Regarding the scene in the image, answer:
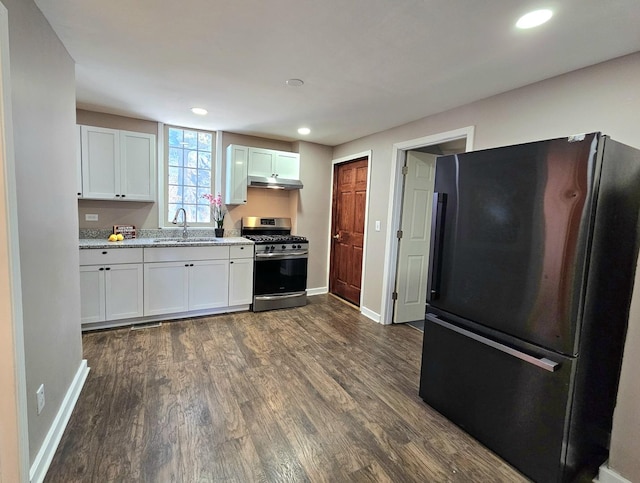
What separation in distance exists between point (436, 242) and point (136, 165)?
11.4ft

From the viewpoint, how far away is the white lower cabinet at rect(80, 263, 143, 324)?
3.13 meters

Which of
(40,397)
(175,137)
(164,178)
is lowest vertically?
(40,397)

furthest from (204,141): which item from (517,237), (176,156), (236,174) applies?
(517,237)

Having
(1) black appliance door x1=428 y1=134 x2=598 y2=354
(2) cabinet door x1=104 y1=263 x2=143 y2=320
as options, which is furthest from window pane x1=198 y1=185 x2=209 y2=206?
(1) black appliance door x1=428 y1=134 x2=598 y2=354

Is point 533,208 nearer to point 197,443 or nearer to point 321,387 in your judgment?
point 321,387

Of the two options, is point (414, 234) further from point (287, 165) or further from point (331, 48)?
point (331, 48)

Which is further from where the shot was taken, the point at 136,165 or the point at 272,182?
the point at 272,182

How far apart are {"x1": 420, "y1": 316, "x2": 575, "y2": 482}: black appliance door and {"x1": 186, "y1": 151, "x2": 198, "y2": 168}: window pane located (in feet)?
12.0

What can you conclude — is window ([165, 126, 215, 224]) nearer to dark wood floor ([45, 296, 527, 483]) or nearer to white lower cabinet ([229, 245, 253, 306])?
white lower cabinet ([229, 245, 253, 306])

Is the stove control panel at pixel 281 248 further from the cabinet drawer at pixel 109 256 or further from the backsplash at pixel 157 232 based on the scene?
the cabinet drawer at pixel 109 256

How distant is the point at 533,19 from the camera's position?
155 centimetres

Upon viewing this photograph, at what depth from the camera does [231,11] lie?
5.28 ft

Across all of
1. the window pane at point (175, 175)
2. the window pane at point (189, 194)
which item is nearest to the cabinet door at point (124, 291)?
the window pane at point (189, 194)

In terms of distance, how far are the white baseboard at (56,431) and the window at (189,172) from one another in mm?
2322
